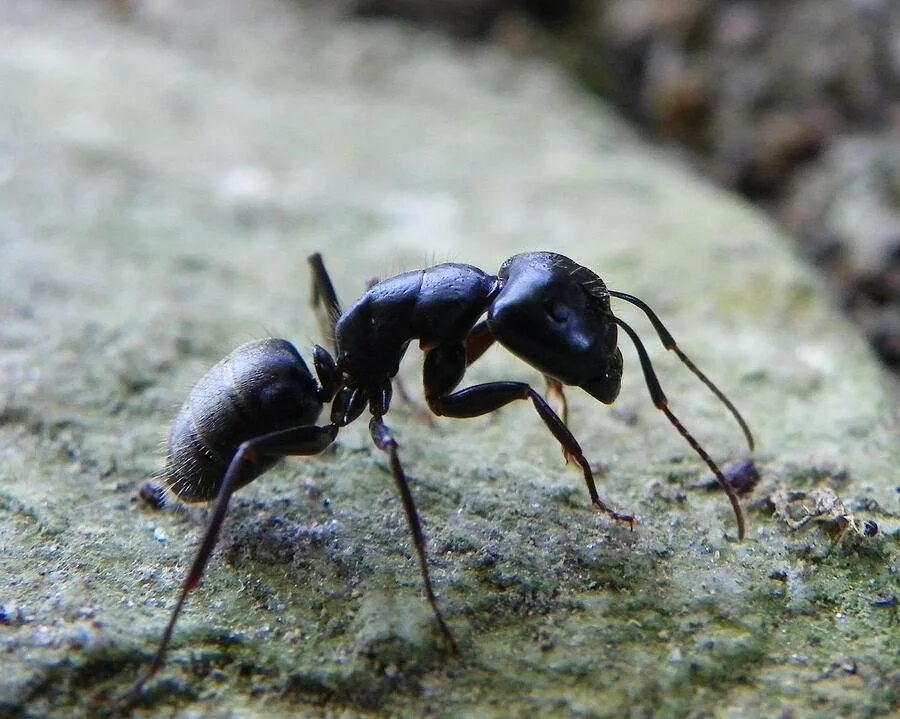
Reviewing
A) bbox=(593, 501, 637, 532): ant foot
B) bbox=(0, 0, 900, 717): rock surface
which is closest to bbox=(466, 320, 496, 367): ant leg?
bbox=(0, 0, 900, 717): rock surface

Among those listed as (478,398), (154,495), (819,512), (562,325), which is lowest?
(154,495)

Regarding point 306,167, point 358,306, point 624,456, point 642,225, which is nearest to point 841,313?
point 642,225

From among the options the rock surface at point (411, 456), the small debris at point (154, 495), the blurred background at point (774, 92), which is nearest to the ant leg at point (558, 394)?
the rock surface at point (411, 456)

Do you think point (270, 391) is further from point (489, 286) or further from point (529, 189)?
point (529, 189)

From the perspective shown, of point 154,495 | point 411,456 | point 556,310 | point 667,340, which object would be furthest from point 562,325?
point 154,495

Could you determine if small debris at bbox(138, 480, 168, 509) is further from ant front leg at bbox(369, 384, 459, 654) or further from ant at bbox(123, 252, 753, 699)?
ant front leg at bbox(369, 384, 459, 654)

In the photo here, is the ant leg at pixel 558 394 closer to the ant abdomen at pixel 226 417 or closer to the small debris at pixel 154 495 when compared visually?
the ant abdomen at pixel 226 417

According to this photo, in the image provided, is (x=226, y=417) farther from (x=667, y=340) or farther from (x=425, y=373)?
(x=667, y=340)
